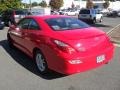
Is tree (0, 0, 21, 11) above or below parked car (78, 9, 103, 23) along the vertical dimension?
above

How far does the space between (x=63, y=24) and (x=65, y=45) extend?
1305 millimetres

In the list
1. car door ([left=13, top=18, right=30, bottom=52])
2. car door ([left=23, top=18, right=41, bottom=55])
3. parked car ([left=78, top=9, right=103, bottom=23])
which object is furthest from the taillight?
parked car ([left=78, top=9, right=103, bottom=23])

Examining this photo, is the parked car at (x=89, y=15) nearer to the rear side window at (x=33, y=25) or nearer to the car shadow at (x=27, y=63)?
the car shadow at (x=27, y=63)

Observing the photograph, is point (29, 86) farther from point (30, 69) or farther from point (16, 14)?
point (16, 14)

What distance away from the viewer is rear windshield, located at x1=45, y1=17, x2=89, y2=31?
22.0 feet

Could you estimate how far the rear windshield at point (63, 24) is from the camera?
6715mm

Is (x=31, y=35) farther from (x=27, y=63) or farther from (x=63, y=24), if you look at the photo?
(x=27, y=63)

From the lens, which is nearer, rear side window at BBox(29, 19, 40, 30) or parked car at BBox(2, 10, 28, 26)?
rear side window at BBox(29, 19, 40, 30)

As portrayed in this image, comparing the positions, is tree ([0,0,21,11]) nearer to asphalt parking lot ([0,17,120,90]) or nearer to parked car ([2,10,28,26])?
parked car ([2,10,28,26])

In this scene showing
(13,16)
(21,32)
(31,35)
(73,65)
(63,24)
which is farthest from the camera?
(13,16)

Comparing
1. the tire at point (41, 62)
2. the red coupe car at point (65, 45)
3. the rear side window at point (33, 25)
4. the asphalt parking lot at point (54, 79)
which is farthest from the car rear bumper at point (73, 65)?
the rear side window at point (33, 25)

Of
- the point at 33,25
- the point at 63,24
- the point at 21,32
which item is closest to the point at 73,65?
the point at 63,24

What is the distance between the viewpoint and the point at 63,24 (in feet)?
22.7

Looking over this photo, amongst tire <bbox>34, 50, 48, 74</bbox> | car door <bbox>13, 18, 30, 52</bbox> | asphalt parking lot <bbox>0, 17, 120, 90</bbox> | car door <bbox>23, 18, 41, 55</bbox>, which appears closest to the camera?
asphalt parking lot <bbox>0, 17, 120, 90</bbox>
